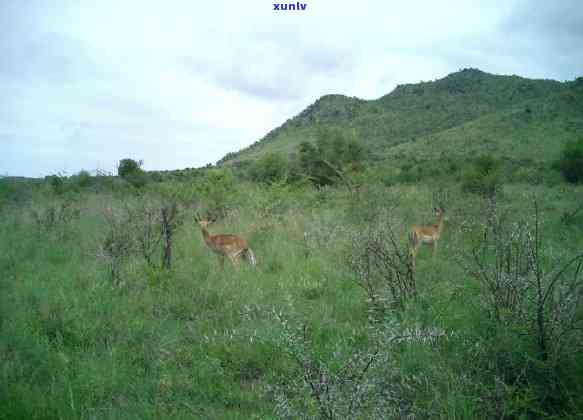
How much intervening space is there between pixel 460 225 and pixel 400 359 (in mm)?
7239

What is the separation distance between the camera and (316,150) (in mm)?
29906

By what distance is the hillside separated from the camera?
40031 mm

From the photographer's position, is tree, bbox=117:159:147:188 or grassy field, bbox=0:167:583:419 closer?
grassy field, bbox=0:167:583:419

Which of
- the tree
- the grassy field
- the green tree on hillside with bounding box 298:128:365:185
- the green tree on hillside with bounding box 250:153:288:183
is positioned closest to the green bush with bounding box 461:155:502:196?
the grassy field

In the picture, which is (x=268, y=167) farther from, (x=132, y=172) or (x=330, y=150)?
(x=132, y=172)

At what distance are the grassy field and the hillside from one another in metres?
34.7

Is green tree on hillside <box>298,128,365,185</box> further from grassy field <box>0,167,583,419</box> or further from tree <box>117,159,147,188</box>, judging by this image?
grassy field <box>0,167,583,419</box>

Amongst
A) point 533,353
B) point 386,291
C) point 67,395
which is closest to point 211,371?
point 67,395

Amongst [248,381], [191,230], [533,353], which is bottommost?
[248,381]

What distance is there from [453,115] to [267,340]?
195ft

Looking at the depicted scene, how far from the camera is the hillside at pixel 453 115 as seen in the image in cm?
4003

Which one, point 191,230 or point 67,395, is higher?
point 191,230

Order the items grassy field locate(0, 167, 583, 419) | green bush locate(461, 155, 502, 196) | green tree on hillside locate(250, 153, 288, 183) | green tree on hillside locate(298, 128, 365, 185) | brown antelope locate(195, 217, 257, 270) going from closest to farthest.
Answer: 1. grassy field locate(0, 167, 583, 419)
2. brown antelope locate(195, 217, 257, 270)
3. green bush locate(461, 155, 502, 196)
4. green tree on hillside locate(250, 153, 288, 183)
5. green tree on hillside locate(298, 128, 365, 185)

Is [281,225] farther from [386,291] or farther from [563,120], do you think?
[563,120]
